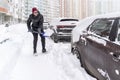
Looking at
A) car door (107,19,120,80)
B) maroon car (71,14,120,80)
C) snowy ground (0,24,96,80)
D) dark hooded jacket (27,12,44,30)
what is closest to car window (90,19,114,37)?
maroon car (71,14,120,80)

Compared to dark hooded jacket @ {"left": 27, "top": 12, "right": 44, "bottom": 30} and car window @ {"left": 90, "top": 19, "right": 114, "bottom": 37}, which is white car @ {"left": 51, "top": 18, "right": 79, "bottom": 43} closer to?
dark hooded jacket @ {"left": 27, "top": 12, "right": 44, "bottom": 30}

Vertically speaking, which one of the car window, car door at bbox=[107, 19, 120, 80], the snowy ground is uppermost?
the car window

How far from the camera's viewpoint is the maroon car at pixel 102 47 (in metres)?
4.10

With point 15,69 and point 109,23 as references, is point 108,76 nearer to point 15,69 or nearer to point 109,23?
point 109,23

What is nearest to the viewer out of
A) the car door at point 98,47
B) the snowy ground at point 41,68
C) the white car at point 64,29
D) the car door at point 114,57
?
the car door at point 114,57

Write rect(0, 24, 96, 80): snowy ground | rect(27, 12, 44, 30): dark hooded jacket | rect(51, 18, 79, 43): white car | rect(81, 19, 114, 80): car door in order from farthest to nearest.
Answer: rect(51, 18, 79, 43): white car, rect(27, 12, 44, 30): dark hooded jacket, rect(0, 24, 96, 80): snowy ground, rect(81, 19, 114, 80): car door

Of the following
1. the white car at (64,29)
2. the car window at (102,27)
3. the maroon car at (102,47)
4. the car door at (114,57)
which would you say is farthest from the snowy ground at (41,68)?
the white car at (64,29)

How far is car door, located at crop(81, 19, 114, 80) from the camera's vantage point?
181 inches

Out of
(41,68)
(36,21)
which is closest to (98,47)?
(41,68)

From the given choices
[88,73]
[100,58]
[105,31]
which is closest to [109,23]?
[105,31]

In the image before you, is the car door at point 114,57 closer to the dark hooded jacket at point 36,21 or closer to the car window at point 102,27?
the car window at point 102,27

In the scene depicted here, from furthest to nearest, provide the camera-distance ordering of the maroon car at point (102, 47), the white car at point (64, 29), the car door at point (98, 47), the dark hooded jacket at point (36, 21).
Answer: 1. the white car at point (64, 29)
2. the dark hooded jacket at point (36, 21)
3. the car door at point (98, 47)
4. the maroon car at point (102, 47)

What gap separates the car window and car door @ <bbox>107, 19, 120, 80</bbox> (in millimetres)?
373

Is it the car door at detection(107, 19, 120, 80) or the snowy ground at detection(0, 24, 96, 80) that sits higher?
the car door at detection(107, 19, 120, 80)
